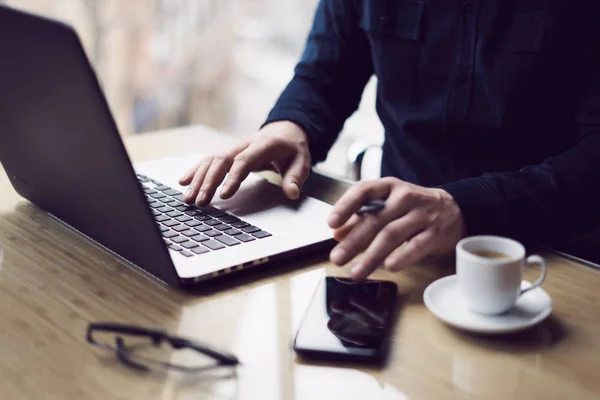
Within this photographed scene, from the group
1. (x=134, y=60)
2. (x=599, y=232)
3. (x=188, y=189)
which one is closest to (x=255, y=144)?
(x=188, y=189)

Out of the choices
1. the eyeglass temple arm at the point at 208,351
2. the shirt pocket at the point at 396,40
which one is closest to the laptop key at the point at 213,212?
the eyeglass temple arm at the point at 208,351

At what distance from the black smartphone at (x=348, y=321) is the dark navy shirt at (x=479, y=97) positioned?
0.20 meters

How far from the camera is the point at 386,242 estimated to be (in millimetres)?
835

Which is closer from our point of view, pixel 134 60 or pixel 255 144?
pixel 255 144

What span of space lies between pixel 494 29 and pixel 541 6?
0.08 meters

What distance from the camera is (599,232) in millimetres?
1214

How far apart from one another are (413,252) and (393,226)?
0.04m

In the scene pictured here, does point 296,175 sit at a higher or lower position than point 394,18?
lower

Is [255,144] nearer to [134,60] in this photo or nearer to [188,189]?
[188,189]

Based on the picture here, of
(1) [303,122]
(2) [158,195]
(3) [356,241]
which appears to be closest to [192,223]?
(2) [158,195]

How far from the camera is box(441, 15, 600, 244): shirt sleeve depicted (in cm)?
94

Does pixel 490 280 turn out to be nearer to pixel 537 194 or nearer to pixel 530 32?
pixel 537 194

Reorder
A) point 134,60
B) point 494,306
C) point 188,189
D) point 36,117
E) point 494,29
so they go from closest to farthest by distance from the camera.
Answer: point 494,306
point 36,117
point 188,189
point 494,29
point 134,60

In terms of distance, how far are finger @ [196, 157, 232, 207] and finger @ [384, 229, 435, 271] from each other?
1.02ft
